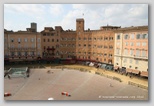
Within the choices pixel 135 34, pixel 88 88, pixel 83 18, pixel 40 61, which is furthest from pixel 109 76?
pixel 40 61

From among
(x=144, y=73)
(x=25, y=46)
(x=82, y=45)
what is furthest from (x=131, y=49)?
(x=25, y=46)

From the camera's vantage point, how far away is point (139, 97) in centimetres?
1011

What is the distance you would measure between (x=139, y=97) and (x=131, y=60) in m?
3.83

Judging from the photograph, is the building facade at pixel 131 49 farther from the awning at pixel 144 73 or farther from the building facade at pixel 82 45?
the awning at pixel 144 73

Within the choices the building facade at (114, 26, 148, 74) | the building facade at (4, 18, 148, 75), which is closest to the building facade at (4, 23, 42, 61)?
the building facade at (4, 18, 148, 75)

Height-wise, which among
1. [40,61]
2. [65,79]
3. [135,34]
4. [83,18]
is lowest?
[65,79]

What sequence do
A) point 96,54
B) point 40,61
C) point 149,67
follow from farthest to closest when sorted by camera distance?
1. point 96,54
2. point 40,61
3. point 149,67

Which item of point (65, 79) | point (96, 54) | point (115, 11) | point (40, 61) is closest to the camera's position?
point (115, 11)

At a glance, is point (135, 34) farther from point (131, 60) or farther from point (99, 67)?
point (99, 67)

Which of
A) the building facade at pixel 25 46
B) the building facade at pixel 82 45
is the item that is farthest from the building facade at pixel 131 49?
the building facade at pixel 25 46

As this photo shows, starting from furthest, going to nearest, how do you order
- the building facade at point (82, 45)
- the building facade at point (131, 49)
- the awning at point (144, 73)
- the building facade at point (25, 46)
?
the building facade at point (25, 46) < the building facade at point (82, 45) < the building facade at point (131, 49) < the awning at point (144, 73)

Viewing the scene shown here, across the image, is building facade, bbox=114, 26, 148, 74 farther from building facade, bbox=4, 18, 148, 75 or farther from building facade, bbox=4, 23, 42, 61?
building facade, bbox=4, 23, 42, 61

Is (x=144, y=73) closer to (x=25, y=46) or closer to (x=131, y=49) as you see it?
(x=131, y=49)

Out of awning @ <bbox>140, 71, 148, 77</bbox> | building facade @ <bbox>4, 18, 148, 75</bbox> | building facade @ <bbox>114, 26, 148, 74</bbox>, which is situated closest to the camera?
awning @ <bbox>140, 71, 148, 77</bbox>
